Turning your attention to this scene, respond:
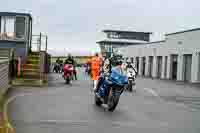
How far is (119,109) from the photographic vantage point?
47.0 ft

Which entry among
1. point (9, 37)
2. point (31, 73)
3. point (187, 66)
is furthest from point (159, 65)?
point (31, 73)

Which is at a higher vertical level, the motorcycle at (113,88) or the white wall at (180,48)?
the white wall at (180,48)

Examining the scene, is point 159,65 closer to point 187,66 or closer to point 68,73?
point 187,66

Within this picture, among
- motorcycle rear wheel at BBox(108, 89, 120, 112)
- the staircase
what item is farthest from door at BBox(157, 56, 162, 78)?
motorcycle rear wheel at BBox(108, 89, 120, 112)

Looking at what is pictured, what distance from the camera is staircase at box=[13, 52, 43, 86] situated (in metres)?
24.3

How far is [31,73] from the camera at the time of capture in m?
27.1

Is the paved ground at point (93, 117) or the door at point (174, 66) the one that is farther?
the door at point (174, 66)

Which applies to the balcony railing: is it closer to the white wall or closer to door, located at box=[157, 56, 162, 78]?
the white wall

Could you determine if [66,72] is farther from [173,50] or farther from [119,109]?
[173,50]

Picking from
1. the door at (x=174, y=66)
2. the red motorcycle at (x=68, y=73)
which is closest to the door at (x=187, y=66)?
the door at (x=174, y=66)

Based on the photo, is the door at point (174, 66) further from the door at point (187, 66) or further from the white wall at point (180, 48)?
the door at point (187, 66)

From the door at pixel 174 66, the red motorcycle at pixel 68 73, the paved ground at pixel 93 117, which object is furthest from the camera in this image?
the door at pixel 174 66

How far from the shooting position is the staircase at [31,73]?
79.7 feet

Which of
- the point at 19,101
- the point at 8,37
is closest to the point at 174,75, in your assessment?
the point at 8,37
